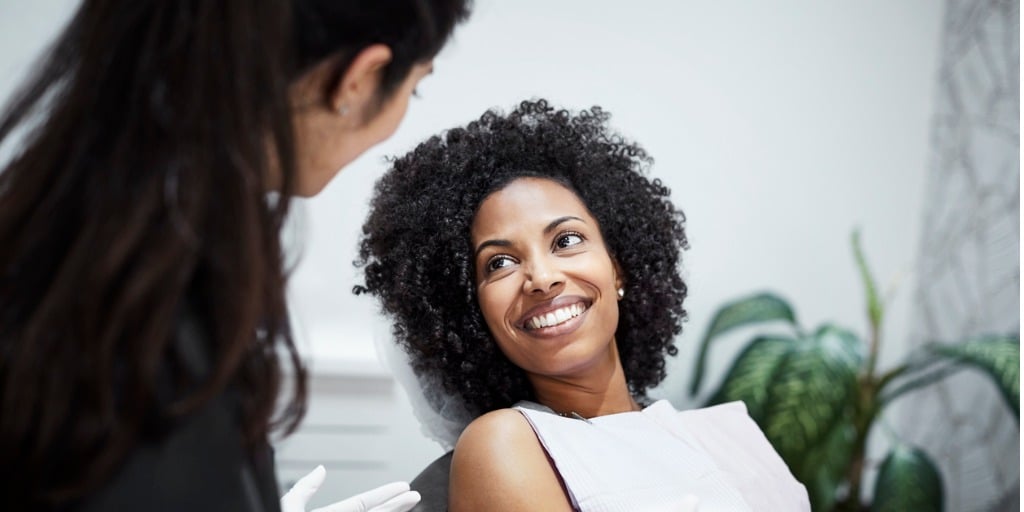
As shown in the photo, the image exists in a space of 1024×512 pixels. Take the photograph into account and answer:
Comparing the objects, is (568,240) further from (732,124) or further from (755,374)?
(732,124)

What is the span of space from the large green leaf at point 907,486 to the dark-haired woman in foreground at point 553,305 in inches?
38.9

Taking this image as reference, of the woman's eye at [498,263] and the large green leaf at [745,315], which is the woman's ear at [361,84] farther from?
the large green leaf at [745,315]

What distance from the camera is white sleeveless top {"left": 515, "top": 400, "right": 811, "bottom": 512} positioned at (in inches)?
52.6

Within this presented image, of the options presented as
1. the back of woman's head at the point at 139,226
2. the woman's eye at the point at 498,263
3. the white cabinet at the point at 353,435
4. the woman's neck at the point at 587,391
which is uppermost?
the back of woman's head at the point at 139,226

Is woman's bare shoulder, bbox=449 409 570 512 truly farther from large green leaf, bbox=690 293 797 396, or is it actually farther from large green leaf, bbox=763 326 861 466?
large green leaf, bbox=690 293 797 396

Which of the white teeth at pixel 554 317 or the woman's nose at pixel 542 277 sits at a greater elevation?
the woman's nose at pixel 542 277

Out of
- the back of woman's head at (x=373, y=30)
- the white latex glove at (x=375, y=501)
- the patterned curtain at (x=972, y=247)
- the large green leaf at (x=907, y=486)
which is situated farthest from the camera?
the patterned curtain at (x=972, y=247)

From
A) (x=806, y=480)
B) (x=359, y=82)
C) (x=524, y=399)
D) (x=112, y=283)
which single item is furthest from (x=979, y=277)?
(x=112, y=283)

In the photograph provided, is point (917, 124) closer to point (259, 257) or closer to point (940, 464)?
point (940, 464)

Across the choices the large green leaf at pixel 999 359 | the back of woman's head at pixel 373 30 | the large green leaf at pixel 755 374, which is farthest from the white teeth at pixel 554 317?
the large green leaf at pixel 999 359

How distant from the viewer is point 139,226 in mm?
710

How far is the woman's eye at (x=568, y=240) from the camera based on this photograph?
1516 millimetres

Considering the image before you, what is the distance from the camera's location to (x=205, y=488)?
751mm

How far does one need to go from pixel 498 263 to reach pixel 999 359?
1.53m
